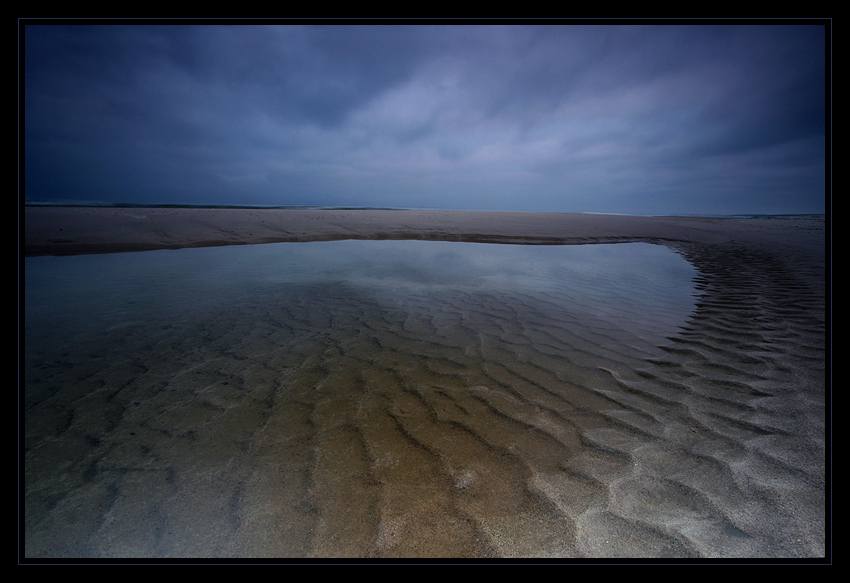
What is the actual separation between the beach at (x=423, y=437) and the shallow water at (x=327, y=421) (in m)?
0.01

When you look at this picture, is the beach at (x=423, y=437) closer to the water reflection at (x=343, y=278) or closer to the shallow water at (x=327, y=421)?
the shallow water at (x=327, y=421)

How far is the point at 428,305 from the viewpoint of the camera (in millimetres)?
5316

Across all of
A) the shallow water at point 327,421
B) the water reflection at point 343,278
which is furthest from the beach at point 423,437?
the water reflection at point 343,278

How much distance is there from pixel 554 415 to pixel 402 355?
1.64 meters

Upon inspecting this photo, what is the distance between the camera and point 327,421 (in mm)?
2408

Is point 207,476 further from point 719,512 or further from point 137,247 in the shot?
point 137,247

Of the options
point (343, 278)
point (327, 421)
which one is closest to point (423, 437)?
point (327, 421)

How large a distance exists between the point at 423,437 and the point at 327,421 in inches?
28.8

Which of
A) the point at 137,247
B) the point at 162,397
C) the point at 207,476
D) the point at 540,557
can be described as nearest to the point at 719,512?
the point at 540,557

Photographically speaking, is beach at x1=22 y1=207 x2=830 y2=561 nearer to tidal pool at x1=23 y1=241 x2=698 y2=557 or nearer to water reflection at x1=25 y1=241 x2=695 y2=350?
tidal pool at x1=23 y1=241 x2=698 y2=557

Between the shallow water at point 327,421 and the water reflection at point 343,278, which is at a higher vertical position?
the water reflection at point 343,278

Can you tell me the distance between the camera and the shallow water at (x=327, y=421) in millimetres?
1576

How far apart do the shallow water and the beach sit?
0.6 inches
